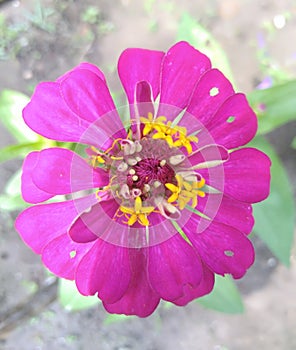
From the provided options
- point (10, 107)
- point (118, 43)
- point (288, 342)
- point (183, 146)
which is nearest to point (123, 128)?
point (183, 146)

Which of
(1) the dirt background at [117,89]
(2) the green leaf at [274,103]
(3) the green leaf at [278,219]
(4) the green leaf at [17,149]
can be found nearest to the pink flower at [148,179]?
(4) the green leaf at [17,149]

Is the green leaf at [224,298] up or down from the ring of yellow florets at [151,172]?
down

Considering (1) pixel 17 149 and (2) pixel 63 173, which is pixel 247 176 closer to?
(2) pixel 63 173

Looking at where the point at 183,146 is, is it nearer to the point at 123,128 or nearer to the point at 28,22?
the point at 123,128

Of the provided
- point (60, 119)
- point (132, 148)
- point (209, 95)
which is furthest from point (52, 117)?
point (209, 95)

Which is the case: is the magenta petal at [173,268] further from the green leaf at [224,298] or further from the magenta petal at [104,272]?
the green leaf at [224,298]
